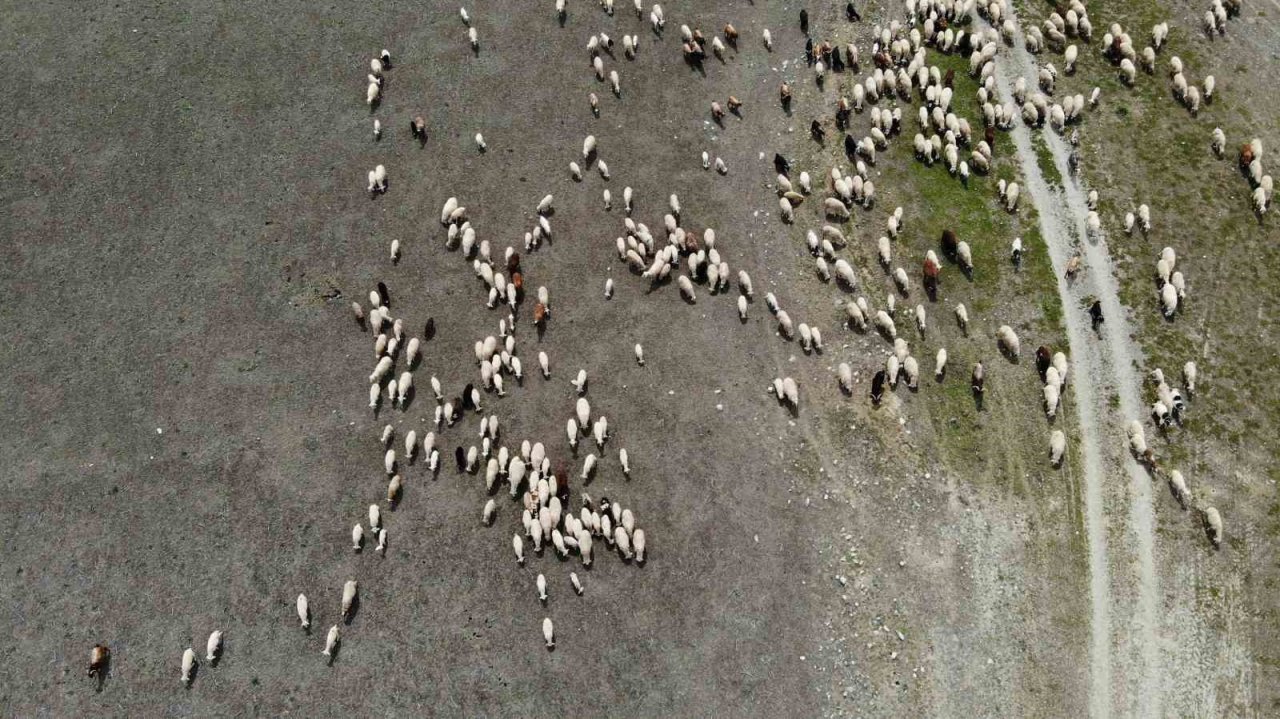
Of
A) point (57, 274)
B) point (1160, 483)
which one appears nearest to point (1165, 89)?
point (1160, 483)

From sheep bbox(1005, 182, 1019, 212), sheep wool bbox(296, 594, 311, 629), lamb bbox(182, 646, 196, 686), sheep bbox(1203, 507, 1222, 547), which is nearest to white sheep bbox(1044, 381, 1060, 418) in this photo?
sheep bbox(1203, 507, 1222, 547)

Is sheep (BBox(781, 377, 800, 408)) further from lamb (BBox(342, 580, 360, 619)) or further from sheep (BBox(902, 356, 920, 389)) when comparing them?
lamb (BBox(342, 580, 360, 619))

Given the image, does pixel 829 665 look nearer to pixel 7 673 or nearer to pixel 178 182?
pixel 7 673

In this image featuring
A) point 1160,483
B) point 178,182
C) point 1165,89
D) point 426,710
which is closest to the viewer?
point 426,710

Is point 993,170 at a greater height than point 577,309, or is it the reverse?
point 993,170

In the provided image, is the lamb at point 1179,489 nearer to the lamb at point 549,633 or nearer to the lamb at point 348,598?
the lamb at point 549,633

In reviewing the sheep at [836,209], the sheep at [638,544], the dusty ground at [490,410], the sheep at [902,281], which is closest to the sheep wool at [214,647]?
the dusty ground at [490,410]

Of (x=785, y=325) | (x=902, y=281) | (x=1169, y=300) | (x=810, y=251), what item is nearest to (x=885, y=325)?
(x=902, y=281)
